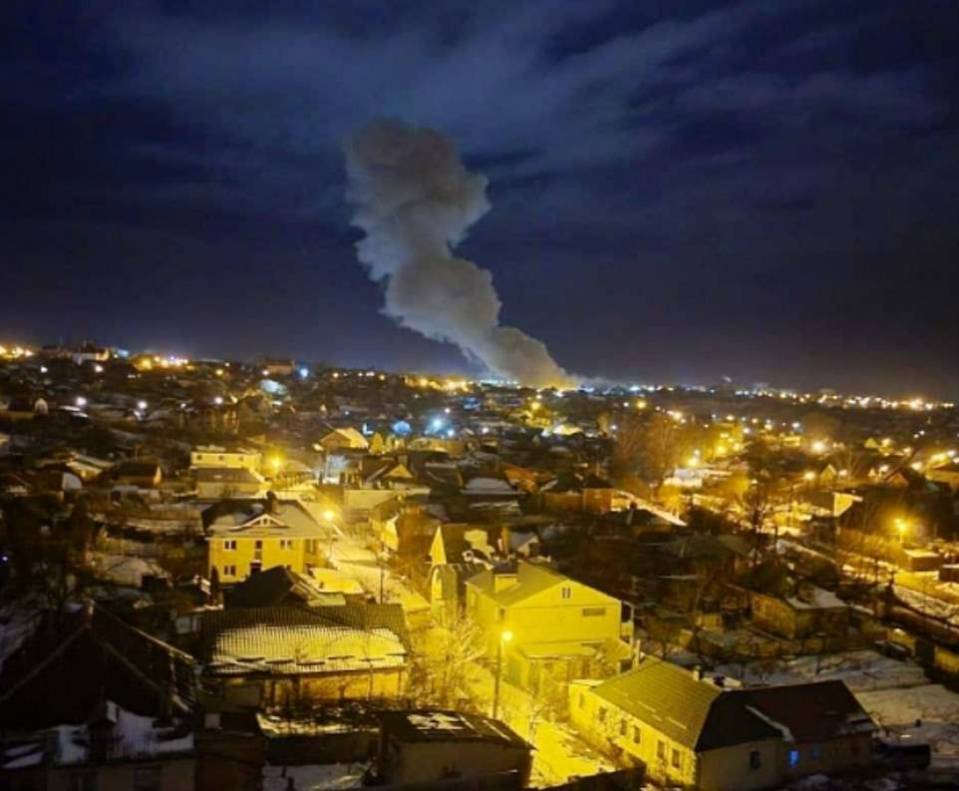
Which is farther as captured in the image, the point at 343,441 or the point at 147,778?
the point at 343,441

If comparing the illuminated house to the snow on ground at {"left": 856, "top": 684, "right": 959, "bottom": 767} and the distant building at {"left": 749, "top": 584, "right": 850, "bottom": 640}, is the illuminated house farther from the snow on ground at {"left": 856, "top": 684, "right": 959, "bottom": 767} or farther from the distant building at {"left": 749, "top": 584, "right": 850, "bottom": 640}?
the distant building at {"left": 749, "top": 584, "right": 850, "bottom": 640}

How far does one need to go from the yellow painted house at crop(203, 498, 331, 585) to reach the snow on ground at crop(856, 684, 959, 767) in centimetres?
1238

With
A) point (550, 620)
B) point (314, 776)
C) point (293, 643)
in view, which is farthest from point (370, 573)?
point (314, 776)

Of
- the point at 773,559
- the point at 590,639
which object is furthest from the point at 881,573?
the point at 590,639

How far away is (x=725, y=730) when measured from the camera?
507 inches

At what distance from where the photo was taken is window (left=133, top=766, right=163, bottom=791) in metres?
9.48

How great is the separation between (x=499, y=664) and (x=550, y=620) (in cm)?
348

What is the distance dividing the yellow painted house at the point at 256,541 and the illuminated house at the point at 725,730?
9.89m

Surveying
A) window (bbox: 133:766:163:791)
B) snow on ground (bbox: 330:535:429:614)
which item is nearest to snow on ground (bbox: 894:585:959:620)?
snow on ground (bbox: 330:535:429:614)

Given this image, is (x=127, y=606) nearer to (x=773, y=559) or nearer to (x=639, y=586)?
(x=639, y=586)

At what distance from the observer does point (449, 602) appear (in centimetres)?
1973

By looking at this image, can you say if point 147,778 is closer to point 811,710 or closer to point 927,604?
point 811,710

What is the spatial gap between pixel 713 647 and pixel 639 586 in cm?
445

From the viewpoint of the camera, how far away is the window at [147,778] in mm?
9477
